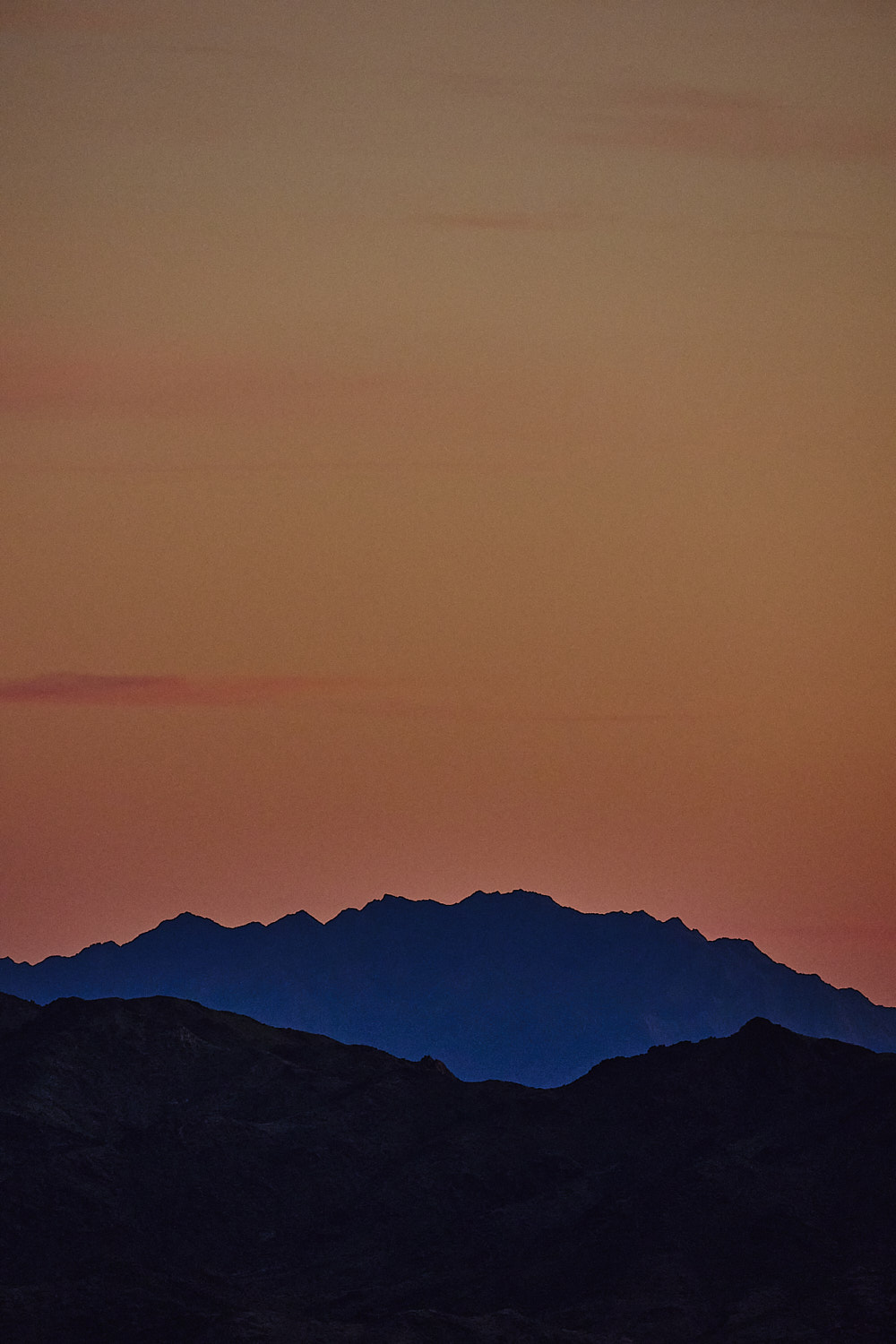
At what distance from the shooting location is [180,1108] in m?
162

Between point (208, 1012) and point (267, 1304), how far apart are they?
49641 mm

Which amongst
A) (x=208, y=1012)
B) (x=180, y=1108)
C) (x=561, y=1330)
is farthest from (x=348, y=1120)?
(x=561, y=1330)

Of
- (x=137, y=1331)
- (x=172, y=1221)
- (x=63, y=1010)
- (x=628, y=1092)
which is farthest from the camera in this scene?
(x=63, y=1010)

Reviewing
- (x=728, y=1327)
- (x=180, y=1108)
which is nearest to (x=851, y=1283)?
(x=728, y=1327)

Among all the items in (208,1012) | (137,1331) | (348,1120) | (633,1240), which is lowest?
(137,1331)

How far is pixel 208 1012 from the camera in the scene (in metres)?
180

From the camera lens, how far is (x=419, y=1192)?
497ft

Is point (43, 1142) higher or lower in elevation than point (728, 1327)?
higher

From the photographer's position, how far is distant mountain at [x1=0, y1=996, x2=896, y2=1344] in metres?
124

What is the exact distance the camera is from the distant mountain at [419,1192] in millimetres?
123938

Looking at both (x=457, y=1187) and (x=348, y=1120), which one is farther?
(x=348, y=1120)

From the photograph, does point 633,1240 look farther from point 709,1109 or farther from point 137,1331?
point 137,1331

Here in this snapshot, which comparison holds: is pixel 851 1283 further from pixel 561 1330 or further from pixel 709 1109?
pixel 709 1109

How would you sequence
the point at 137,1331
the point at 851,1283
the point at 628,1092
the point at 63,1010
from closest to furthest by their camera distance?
the point at 137,1331, the point at 851,1283, the point at 628,1092, the point at 63,1010
